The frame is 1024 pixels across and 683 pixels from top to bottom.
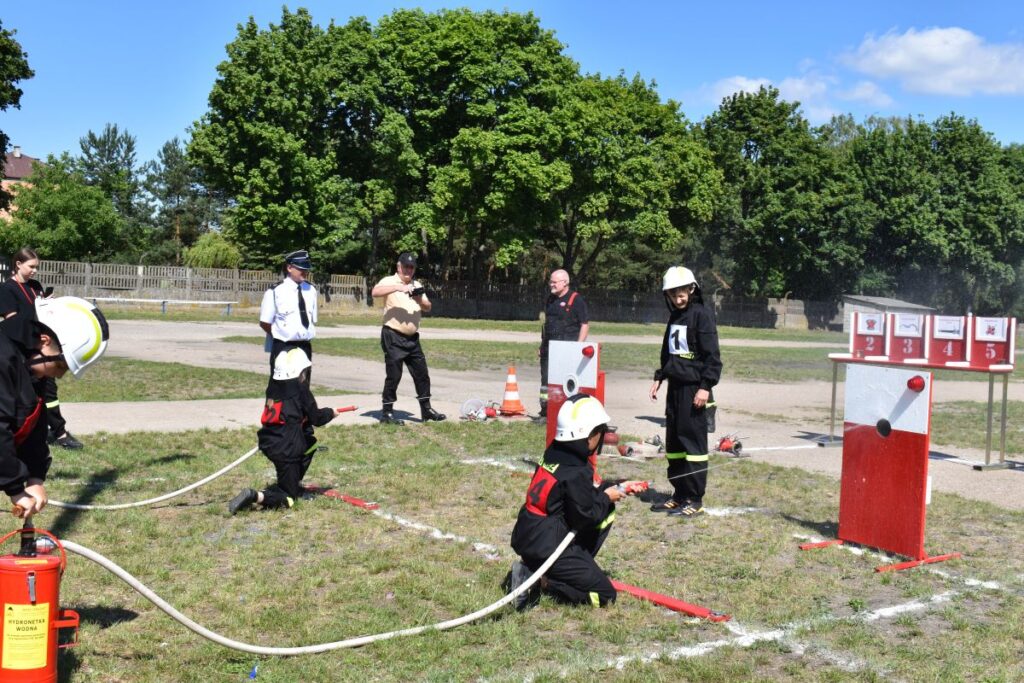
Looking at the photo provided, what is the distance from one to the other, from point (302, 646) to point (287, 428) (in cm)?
316

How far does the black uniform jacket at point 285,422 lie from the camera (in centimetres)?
784

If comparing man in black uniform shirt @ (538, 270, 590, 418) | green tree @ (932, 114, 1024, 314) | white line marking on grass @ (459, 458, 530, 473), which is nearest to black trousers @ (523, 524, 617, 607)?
white line marking on grass @ (459, 458, 530, 473)

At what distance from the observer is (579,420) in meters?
5.82

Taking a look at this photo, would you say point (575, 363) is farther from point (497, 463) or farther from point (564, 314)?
point (564, 314)

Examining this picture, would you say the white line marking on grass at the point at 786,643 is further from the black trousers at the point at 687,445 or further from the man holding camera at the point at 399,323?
the man holding camera at the point at 399,323

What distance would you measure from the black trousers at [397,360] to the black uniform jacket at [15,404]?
7.67 metres

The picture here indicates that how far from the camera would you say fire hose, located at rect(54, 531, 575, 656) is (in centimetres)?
446

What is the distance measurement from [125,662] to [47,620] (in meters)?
0.65

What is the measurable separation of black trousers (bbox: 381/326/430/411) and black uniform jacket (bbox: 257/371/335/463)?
4.25 metres

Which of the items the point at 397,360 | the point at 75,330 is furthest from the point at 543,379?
the point at 75,330

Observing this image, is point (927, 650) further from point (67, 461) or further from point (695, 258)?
point (695, 258)

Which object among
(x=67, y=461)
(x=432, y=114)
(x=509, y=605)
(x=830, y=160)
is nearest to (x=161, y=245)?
(x=432, y=114)

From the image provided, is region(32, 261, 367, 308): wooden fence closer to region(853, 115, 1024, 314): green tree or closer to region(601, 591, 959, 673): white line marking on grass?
region(853, 115, 1024, 314): green tree

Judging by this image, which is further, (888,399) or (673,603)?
(888,399)
